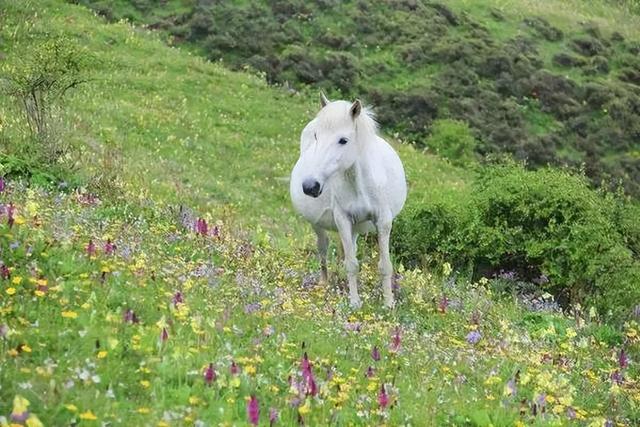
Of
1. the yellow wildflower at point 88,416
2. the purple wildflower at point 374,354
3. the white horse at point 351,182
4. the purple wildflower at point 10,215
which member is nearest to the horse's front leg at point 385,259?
the white horse at point 351,182

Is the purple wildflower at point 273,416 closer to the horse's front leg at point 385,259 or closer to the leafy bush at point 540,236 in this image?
the horse's front leg at point 385,259

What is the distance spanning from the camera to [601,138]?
4459 cm

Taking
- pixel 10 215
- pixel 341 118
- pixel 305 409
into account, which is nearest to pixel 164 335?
pixel 305 409

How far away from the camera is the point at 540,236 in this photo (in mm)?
14828

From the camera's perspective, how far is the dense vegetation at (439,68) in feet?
135

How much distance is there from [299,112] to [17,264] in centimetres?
2728

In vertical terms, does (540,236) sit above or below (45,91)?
below

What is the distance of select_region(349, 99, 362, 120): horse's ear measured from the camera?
32.1 ft

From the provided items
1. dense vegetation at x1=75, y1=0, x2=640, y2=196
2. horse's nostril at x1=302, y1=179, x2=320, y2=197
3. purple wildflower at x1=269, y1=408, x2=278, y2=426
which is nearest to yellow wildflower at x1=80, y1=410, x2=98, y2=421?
purple wildflower at x1=269, y1=408, x2=278, y2=426

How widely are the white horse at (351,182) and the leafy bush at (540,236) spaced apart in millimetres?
4018

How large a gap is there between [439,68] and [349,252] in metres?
37.7

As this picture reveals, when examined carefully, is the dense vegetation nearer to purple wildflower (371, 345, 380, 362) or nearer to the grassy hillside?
the grassy hillside

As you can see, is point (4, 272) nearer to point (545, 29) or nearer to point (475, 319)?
point (475, 319)

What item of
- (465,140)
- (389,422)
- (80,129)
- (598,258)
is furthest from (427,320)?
(465,140)
